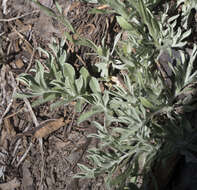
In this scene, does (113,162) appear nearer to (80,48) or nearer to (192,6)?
(80,48)

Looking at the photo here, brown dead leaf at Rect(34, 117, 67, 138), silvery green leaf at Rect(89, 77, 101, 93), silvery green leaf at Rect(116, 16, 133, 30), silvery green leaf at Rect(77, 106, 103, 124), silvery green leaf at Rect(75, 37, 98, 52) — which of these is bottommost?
brown dead leaf at Rect(34, 117, 67, 138)

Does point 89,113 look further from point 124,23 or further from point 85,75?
point 124,23

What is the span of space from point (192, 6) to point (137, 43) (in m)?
0.40

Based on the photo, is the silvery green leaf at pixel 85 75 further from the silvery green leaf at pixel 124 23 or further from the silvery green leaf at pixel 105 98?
the silvery green leaf at pixel 124 23

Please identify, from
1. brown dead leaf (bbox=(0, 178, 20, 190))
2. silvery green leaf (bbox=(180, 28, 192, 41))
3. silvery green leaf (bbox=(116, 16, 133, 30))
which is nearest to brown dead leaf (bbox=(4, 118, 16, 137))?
brown dead leaf (bbox=(0, 178, 20, 190))

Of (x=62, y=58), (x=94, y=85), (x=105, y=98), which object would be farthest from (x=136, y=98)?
(x=62, y=58)

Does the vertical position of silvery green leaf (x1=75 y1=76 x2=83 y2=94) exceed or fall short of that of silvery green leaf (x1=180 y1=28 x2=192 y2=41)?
it falls short

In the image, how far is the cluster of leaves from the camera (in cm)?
163

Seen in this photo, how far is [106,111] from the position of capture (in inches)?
71.2

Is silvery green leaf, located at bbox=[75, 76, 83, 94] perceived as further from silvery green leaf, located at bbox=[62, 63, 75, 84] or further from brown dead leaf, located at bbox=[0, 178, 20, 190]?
brown dead leaf, located at bbox=[0, 178, 20, 190]

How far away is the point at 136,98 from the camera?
1697 mm

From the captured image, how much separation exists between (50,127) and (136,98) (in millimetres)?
727

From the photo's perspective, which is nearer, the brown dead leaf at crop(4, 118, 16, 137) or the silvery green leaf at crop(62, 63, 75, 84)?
the silvery green leaf at crop(62, 63, 75, 84)

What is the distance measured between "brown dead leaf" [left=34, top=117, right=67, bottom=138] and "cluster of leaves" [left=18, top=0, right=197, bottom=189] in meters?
0.32
